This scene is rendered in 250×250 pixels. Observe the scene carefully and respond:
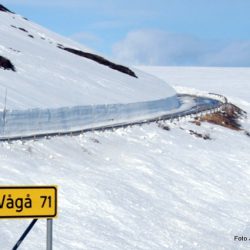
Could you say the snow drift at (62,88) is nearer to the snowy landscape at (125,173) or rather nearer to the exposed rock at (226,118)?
the snowy landscape at (125,173)

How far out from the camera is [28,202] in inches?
217

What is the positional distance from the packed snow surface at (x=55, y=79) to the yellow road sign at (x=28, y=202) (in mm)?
30316

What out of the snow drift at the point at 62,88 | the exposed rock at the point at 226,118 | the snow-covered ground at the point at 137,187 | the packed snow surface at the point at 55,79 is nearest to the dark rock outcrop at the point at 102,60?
the snow drift at the point at 62,88

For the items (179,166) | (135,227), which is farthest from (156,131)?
(135,227)

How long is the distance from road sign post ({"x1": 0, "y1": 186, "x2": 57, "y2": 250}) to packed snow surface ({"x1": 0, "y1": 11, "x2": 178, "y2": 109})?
1194 inches

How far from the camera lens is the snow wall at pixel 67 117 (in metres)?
33.3

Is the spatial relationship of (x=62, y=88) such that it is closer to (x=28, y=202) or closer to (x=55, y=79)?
(x=55, y=79)

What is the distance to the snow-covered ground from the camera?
17.8m

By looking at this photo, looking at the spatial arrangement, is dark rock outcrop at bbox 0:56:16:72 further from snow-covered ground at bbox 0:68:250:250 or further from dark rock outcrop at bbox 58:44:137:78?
dark rock outcrop at bbox 58:44:137:78

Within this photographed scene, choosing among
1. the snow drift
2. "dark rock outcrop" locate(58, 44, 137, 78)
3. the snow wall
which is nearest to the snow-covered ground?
the snow wall

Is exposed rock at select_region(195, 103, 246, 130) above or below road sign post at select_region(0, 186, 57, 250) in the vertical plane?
above

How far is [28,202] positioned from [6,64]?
4641 centimetres

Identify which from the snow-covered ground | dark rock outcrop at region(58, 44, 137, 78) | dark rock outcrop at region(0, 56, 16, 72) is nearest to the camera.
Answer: the snow-covered ground

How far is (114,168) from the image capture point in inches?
1055
